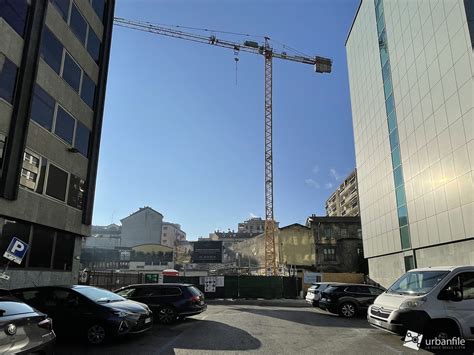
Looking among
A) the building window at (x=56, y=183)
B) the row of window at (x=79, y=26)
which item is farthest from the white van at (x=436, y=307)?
the row of window at (x=79, y=26)

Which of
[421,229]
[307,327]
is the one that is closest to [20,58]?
[307,327]

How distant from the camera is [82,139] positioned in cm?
1941

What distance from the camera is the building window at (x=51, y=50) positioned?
16.3 m

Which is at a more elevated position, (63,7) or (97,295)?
(63,7)

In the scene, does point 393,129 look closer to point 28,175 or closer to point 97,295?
point 28,175

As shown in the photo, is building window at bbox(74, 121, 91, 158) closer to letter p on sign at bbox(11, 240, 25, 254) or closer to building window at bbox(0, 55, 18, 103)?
building window at bbox(0, 55, 18, 103)

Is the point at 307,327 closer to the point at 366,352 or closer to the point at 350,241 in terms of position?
the point at 366,352

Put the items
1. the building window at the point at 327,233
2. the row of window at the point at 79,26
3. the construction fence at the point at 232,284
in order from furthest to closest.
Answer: the building window at the point at 327,233, the construction fence at the point at 232,284, the row of window at the point at 79,26

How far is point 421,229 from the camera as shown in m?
24.7

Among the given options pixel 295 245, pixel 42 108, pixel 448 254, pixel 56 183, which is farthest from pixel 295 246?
pixel 42 108

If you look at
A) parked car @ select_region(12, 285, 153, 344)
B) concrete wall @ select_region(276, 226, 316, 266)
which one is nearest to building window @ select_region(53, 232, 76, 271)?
parked car @ select_region(12, 285, 153, 344)

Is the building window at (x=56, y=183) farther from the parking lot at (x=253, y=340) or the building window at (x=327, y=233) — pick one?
the building window at (x=327, y=233)

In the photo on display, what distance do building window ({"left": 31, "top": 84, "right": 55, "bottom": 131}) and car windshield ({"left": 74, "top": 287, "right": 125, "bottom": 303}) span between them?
825cm

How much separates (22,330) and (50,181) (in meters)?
12.0
